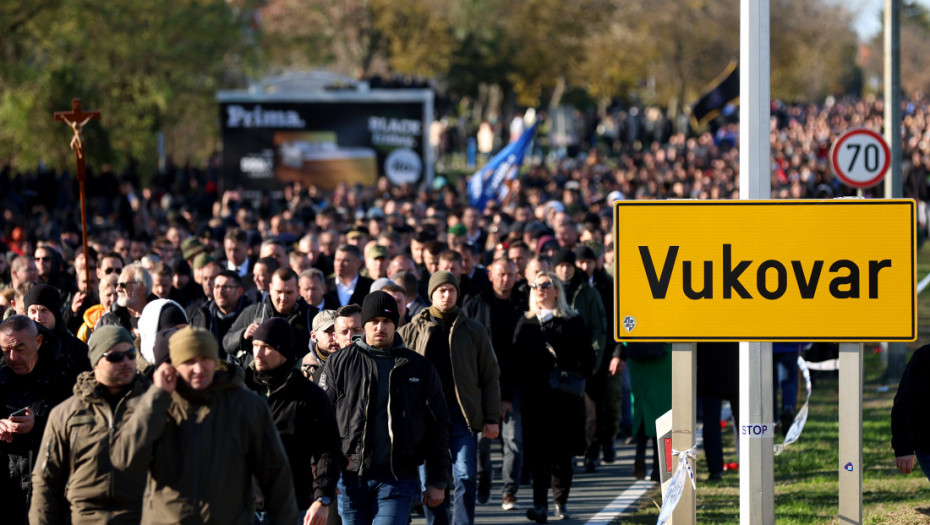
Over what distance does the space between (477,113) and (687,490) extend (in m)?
59.9

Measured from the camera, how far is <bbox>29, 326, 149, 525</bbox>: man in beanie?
250 inches

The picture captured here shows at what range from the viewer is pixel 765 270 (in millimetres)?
6598

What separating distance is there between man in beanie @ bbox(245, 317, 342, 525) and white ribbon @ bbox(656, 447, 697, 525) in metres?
1.58

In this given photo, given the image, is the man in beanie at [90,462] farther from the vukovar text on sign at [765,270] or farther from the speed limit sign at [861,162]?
the speed limit sign at [861,162]

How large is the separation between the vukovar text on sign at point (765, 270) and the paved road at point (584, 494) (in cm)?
421

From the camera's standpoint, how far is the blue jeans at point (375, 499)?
8.18 metres

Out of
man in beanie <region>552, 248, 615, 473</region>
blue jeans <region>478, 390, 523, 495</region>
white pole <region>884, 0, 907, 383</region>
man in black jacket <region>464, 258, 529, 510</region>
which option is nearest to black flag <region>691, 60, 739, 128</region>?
white pole <region>884, 0, 907, 383</region>

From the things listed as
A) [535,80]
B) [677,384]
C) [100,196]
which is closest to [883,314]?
[677,384]

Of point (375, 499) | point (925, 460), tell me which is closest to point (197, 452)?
point (375, 499)

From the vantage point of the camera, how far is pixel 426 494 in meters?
8.56

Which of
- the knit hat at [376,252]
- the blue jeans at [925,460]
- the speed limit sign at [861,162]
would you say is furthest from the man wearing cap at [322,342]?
the speed limit sign at [861,162]

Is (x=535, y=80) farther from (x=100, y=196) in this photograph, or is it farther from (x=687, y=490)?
(x=687, y=490)

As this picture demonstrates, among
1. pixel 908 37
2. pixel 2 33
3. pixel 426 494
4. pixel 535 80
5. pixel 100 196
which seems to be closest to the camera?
pixel 426 494

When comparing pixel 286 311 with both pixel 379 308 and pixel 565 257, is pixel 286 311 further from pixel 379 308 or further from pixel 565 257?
pixel 565 257
